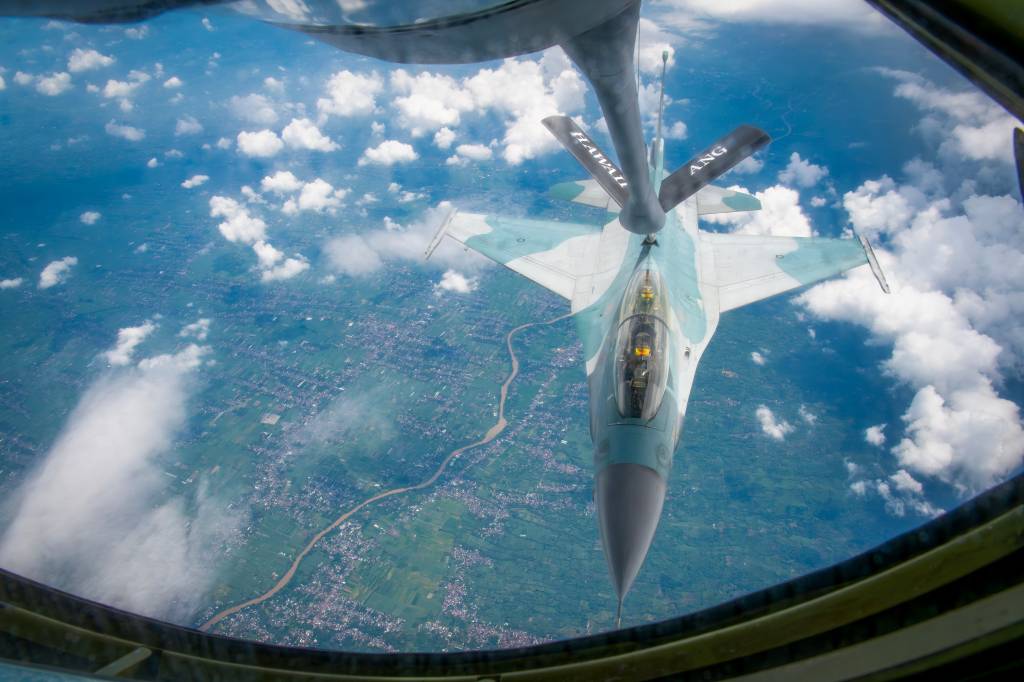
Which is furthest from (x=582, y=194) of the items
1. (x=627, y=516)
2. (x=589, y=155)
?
(x=627, y=516)

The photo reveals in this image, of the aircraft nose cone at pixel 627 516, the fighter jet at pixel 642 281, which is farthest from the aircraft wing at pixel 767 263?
the aircraft nose cone at pixel 627 516

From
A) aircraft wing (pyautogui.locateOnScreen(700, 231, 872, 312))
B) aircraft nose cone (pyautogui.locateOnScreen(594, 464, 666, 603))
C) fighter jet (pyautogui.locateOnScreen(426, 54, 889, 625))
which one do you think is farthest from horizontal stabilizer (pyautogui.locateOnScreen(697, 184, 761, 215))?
aircraft nose cone (pyautogui.locateOnScreen(594, 464, 666, 603))

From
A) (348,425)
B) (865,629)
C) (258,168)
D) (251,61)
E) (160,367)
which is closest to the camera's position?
(865,629)

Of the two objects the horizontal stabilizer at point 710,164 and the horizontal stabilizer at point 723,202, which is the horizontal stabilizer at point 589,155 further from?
the horizontal stabilizer at point 723,202

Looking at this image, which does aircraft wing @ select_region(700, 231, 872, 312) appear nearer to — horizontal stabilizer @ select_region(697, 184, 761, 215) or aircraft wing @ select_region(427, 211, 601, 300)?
horizontal stabilizer @ select_region(697, 184, 761, 215)

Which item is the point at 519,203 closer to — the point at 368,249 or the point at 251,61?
the point at 368,249

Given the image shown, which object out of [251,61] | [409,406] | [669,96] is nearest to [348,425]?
[409,406]
